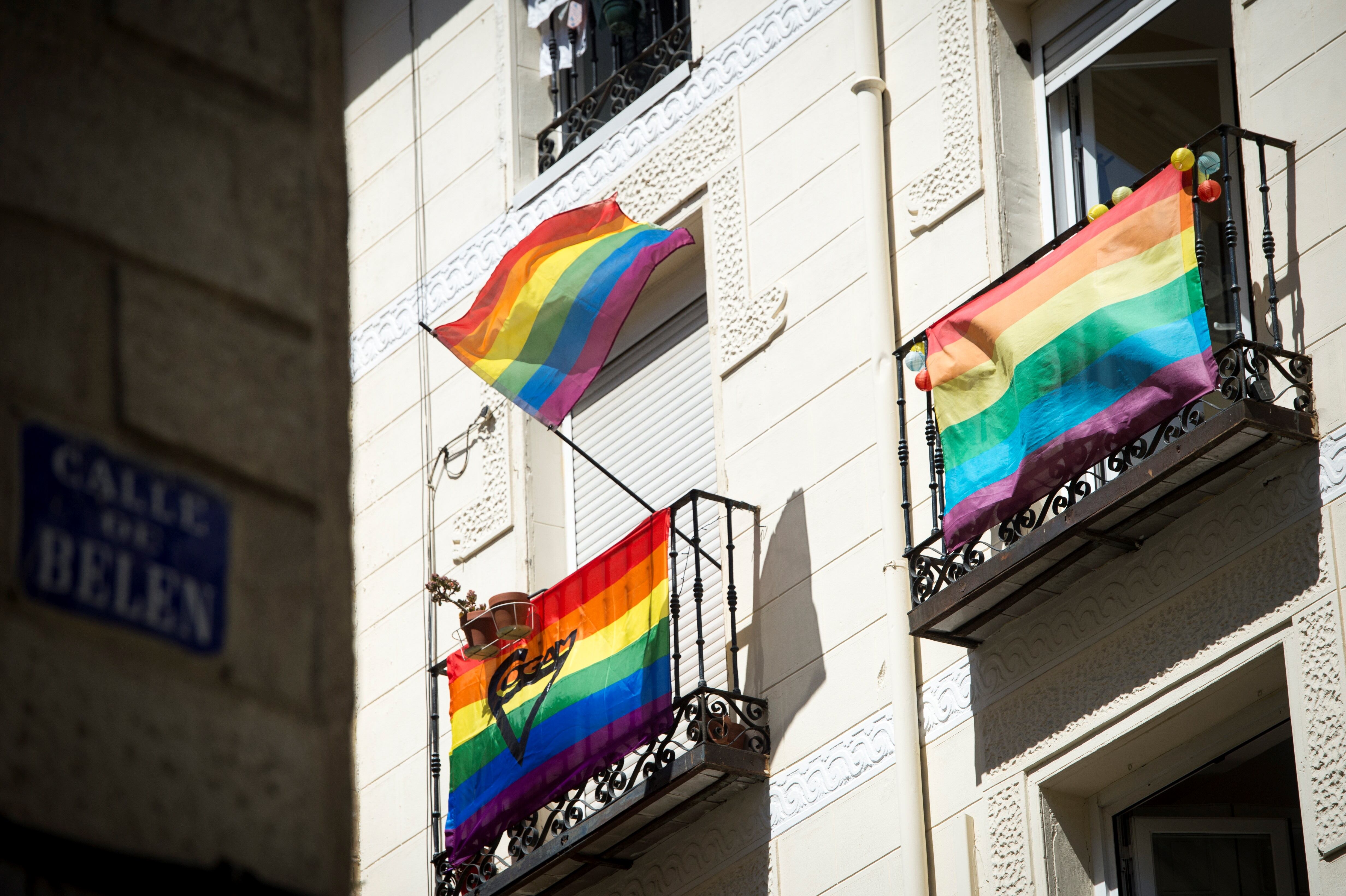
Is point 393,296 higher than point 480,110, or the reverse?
point 480,110

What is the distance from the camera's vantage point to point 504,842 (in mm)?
11492

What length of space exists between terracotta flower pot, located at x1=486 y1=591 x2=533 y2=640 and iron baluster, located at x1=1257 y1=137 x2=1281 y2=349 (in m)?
4.31

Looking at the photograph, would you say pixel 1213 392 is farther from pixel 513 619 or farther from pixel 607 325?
pixel 513 619

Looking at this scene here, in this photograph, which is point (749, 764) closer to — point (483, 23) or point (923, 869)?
point (923, 869)

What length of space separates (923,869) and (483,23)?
22.6ft

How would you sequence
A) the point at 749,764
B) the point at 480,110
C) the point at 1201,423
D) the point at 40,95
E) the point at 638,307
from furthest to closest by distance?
1. the point at 480,110
2. the point at 638,307
3. the point at 749,764
4. the point at 1201,423
5. the point at 40,95

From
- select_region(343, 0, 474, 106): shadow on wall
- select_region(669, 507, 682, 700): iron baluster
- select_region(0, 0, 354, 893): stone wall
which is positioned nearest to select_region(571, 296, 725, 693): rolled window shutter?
select_region(669, 507, 682, 700): iron baluster

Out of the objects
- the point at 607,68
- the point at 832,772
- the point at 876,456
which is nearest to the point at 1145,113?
the point at 876,456

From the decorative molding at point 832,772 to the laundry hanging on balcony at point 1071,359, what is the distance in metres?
1.13

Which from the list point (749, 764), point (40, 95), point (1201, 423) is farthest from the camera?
point (749, 764)

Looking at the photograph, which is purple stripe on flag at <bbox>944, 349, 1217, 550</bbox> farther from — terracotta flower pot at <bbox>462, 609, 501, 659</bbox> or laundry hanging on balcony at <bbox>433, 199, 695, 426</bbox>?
terracotta flower pot at <bbox>462, 609, 501, 659</bbox>

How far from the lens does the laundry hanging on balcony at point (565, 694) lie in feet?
33.7

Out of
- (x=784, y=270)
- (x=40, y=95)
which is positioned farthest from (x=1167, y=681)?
(x=40, y=95)

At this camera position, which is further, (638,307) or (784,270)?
(638,307)
